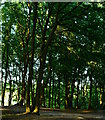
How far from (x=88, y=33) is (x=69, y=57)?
119 inches

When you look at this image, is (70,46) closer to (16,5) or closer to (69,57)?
(69,57)

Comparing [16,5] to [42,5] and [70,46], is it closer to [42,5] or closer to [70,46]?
[42,5]

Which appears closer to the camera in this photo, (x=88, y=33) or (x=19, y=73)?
(x=88, y=33)

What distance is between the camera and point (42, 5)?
24.0 m

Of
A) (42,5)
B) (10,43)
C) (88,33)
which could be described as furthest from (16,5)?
(88,33)

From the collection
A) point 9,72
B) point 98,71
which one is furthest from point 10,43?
point 98,71

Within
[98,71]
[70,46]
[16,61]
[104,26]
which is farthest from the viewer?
[16,61]

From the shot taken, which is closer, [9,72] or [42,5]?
[42,5]

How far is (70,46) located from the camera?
19938 millimetres

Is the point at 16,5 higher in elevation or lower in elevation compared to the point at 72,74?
higher

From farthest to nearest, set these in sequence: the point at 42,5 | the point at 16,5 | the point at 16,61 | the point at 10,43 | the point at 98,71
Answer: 1. the point at 16,61
2. the point at 10,43
3. the point at 98,71
4. the point at 16,5
5. the point at 42,5

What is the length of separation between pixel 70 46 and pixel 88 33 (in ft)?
7.98

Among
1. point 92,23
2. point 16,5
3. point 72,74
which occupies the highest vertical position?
point 16,5

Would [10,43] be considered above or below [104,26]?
above
